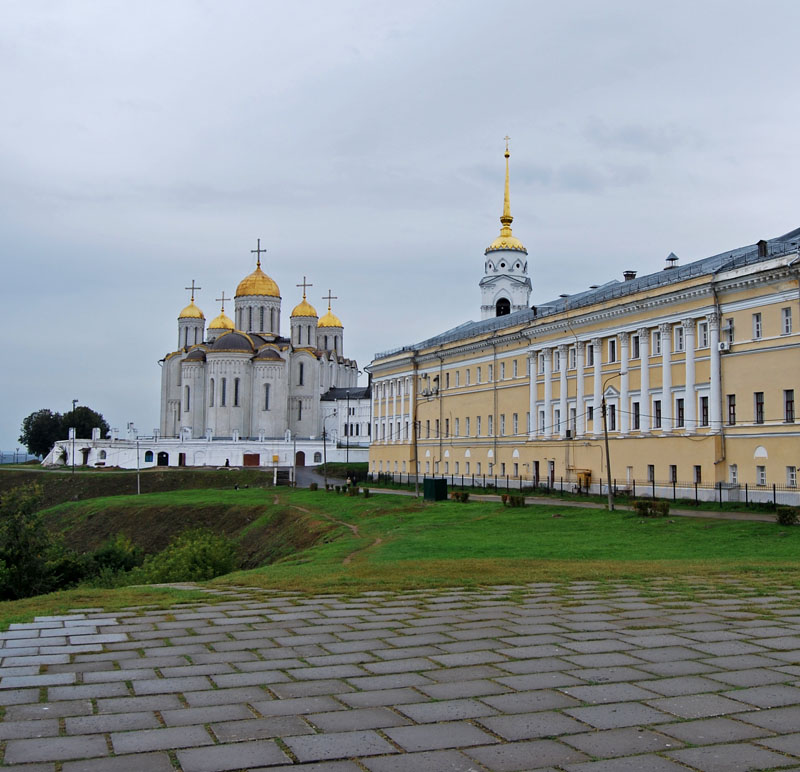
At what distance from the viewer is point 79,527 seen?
200ft

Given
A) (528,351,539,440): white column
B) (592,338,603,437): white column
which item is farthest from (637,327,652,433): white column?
(528,351,539,440): white column

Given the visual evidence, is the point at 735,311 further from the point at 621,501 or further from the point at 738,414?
the point at 621,501

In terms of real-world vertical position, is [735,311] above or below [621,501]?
above

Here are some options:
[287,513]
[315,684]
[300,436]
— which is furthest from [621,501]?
[300,436]

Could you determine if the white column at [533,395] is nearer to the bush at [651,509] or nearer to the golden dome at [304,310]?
the bush at [651,509]

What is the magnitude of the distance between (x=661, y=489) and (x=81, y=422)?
→ 10370 centimetres

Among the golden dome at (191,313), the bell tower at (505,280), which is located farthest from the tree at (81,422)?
the bell tower at (505,280)

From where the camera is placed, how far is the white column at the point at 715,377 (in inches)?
1594

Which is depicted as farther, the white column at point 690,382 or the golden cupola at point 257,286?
the golden cupola at point 257,286

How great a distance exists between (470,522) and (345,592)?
826 inches

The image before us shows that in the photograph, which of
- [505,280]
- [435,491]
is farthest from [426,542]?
[505,280]

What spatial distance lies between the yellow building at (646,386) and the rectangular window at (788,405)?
4 cm

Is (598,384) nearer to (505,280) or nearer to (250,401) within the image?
(505,280)

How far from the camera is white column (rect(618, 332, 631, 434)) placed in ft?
154
